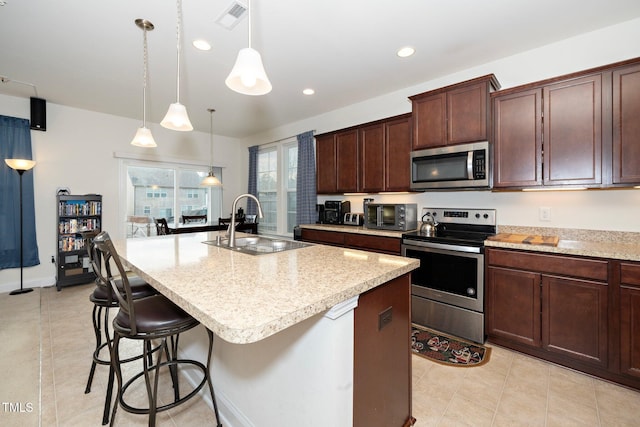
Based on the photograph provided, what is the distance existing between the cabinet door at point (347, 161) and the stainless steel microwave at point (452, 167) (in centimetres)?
89

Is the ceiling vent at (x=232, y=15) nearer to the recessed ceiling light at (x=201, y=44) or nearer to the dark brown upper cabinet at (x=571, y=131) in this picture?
the recessed ceiling light at (x=201, y=44)

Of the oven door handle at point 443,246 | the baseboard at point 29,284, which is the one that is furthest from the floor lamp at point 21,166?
the oven door handle at point 443,246

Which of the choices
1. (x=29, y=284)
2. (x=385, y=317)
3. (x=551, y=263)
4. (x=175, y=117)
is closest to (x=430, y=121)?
(x=551, y=263)

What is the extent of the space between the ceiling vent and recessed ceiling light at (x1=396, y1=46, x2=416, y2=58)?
1.44 m

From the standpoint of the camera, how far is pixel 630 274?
180 centimetres

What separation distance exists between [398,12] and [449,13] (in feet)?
1.28

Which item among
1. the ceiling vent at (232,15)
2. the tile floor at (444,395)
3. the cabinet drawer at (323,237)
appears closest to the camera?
the tile floor at (444,395)

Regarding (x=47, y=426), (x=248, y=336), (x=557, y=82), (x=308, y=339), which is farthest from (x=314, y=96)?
(x=47, y=426)

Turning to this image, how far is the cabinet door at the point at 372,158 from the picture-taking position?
341 centimetres

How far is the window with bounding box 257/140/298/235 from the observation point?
5.10 meters

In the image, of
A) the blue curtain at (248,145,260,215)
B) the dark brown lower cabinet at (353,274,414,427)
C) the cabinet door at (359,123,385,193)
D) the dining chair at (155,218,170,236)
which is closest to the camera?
the dark brown lower cabinet at (353,274,414,427)

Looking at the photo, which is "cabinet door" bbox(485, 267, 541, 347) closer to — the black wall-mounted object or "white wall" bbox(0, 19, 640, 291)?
"white wall" bbox(0, 19, 640, 291)

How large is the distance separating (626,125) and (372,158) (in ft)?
7.09

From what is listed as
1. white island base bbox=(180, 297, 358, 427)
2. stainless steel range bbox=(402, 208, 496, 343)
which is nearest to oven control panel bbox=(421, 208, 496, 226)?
stainless steel range bbox=(402, 208, 496, 343)
